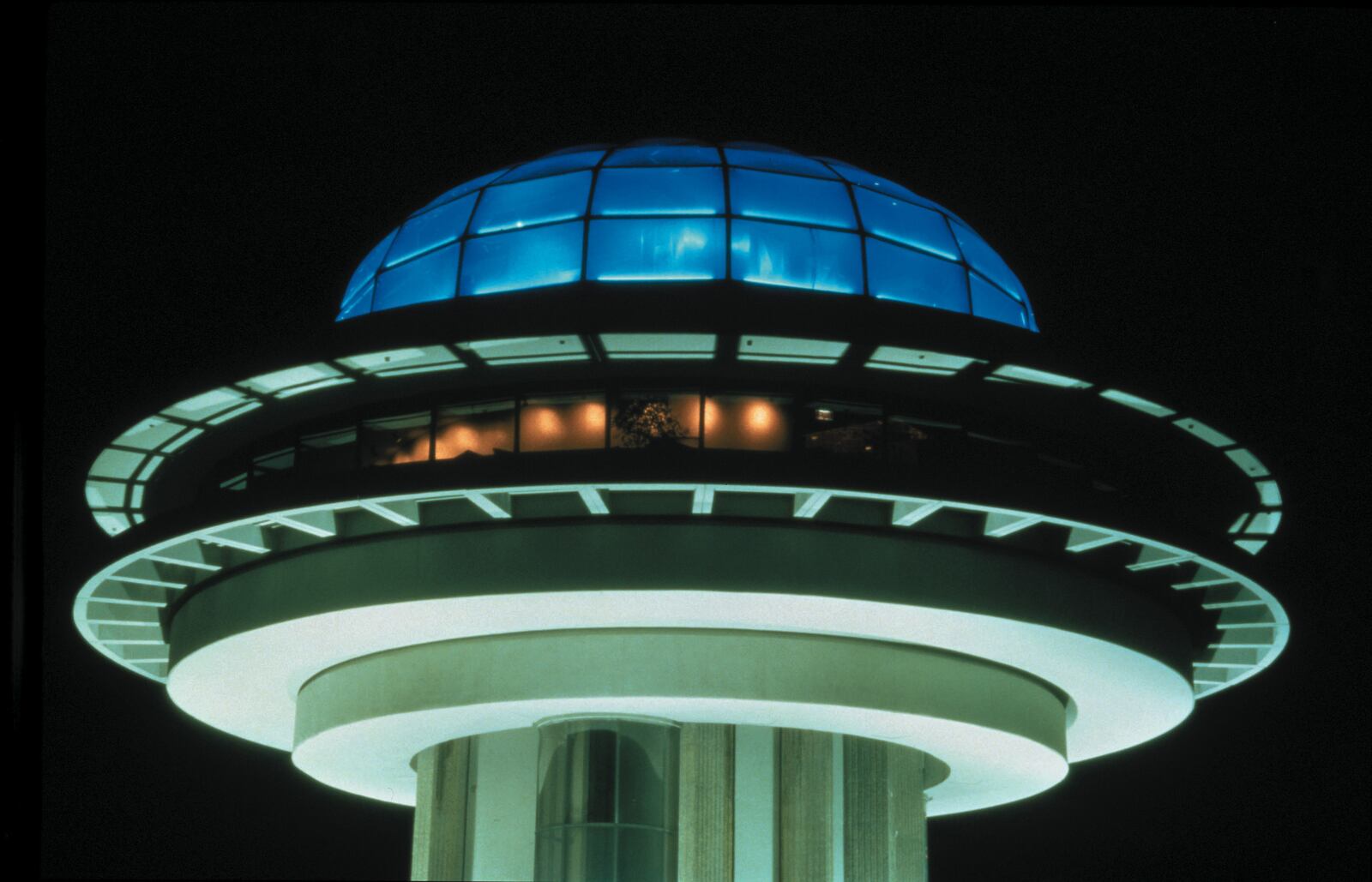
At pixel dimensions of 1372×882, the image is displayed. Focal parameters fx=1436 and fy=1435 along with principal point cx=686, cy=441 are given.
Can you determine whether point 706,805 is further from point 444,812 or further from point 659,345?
point 659,345

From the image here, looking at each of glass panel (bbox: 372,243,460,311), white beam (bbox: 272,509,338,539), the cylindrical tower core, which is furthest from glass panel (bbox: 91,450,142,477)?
the cylindrical tower core

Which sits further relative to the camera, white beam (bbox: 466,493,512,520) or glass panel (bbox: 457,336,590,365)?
white beam (bbox: 466,493,512,520)

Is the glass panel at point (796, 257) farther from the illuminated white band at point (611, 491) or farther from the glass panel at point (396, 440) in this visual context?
the glass panel at point (396, 440)

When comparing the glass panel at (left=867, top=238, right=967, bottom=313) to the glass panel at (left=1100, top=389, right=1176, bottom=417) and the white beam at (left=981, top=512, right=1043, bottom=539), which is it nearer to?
the glass panel at (left=1100, top=389, right=1176, bottom=417)

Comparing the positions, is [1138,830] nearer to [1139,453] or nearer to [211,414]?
[1139,453]

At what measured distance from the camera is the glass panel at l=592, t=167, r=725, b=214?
27359mm

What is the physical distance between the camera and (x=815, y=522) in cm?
2442

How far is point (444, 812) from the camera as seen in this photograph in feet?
93.6

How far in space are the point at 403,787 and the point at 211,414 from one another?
13.0 metres

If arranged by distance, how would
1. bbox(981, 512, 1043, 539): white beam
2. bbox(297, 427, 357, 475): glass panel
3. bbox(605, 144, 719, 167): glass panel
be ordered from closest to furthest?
1. bbox(981, 512, 1043, 539): white beam
2. bbox(297, 427, 357, 475): glass panel
3. bbox(605, 144, 719, 167): glass panel

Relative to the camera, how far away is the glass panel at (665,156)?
94.7 feet

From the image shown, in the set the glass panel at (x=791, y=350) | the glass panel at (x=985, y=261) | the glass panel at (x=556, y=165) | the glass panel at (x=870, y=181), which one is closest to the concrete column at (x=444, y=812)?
the glass panel at (x=791, y=350)

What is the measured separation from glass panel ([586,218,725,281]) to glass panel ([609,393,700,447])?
2824mm

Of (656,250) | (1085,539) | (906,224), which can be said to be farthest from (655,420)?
(1085,539)
